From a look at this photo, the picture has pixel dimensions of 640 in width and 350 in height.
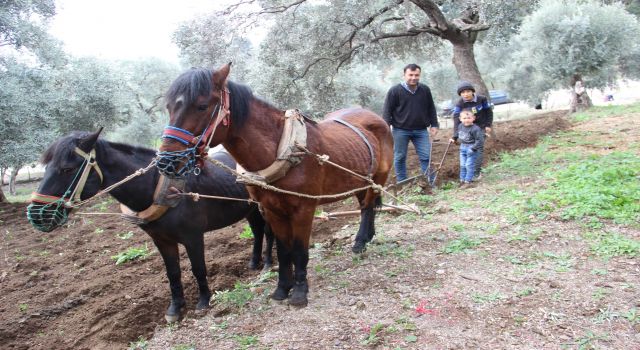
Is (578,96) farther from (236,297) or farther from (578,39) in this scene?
(236,297)

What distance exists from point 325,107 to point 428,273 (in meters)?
8.12

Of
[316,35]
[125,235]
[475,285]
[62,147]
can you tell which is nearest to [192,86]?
[62,147]

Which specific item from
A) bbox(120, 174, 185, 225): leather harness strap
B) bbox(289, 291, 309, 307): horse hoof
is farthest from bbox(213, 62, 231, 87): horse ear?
bbox(289, 291, 309, 307): horse hoof

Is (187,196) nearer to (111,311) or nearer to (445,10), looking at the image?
(111,311)

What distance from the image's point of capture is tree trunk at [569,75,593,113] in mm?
14477

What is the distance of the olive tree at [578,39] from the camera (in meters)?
13.6

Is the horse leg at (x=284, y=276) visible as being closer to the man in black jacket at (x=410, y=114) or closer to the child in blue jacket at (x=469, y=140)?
the man in black jacket at (x=410, y=114)

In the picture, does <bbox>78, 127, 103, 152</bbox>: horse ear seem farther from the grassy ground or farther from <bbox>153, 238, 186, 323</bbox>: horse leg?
the grassy ground

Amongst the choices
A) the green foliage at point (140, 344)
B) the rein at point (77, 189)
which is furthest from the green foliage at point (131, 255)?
the rein at point (77, 189)

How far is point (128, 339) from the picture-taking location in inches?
136

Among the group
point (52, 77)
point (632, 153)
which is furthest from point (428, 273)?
point (52, 77)

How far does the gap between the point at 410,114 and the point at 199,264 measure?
12.8 ft

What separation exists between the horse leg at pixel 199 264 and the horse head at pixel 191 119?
3.33 feet

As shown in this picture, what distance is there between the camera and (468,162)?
663 centimetres
